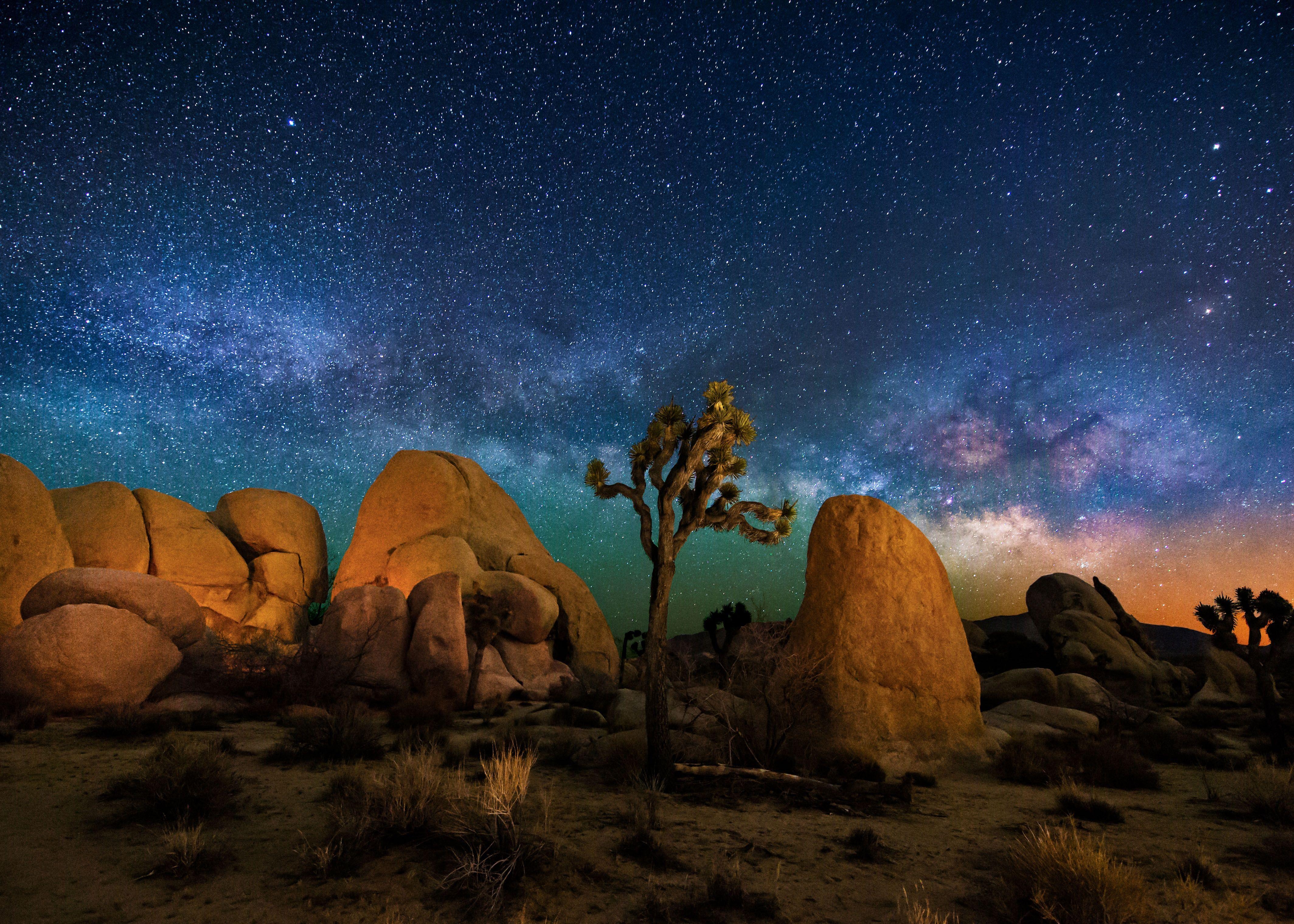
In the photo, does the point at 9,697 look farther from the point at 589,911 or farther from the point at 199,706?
the point at 589,911

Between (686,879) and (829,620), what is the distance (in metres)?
7.29

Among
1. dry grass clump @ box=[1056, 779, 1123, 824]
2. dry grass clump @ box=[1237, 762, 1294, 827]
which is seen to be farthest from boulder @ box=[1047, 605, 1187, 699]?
dry grass clump @ box=[1056, 779, 1123, 824]

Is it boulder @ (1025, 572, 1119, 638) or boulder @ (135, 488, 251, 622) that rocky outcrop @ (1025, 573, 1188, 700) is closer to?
boulder @ (1025, 572, 1119, 638)

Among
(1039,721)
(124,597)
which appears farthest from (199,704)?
(1039,721)

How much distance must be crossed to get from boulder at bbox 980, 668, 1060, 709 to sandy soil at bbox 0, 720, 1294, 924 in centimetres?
1054

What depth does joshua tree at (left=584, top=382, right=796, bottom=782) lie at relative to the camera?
31.3ft

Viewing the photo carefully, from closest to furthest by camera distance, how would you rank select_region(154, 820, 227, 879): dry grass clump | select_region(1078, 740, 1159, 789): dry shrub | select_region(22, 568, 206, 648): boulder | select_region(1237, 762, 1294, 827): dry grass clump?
select_region(154, 820, 227, 879): dry grass clump < select_region(1237, 762, 1294, 827): dry grass clump < select_region(1078, 740, 1159, 789): dry shrub < select_region(22, 568, 206, 648): boulder

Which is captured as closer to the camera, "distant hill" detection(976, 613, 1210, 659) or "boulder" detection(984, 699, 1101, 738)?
"boulder" detection(984, 699, 1101, 738)

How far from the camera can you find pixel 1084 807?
26.4ft

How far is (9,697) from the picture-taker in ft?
39.5

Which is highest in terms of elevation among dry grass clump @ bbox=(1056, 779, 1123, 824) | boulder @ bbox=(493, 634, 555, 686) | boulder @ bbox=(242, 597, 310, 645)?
boulder @ bbox=(242, 597, 310, 645)

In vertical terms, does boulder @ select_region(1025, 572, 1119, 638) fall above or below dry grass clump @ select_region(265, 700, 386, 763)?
above

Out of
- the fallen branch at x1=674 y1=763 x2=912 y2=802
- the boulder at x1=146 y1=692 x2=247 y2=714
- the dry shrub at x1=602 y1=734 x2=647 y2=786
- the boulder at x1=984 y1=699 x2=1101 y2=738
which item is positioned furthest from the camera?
the boulder at x1=984 y1=699 x2=1101 y2=738

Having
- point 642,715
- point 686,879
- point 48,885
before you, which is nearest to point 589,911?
point 686,879
